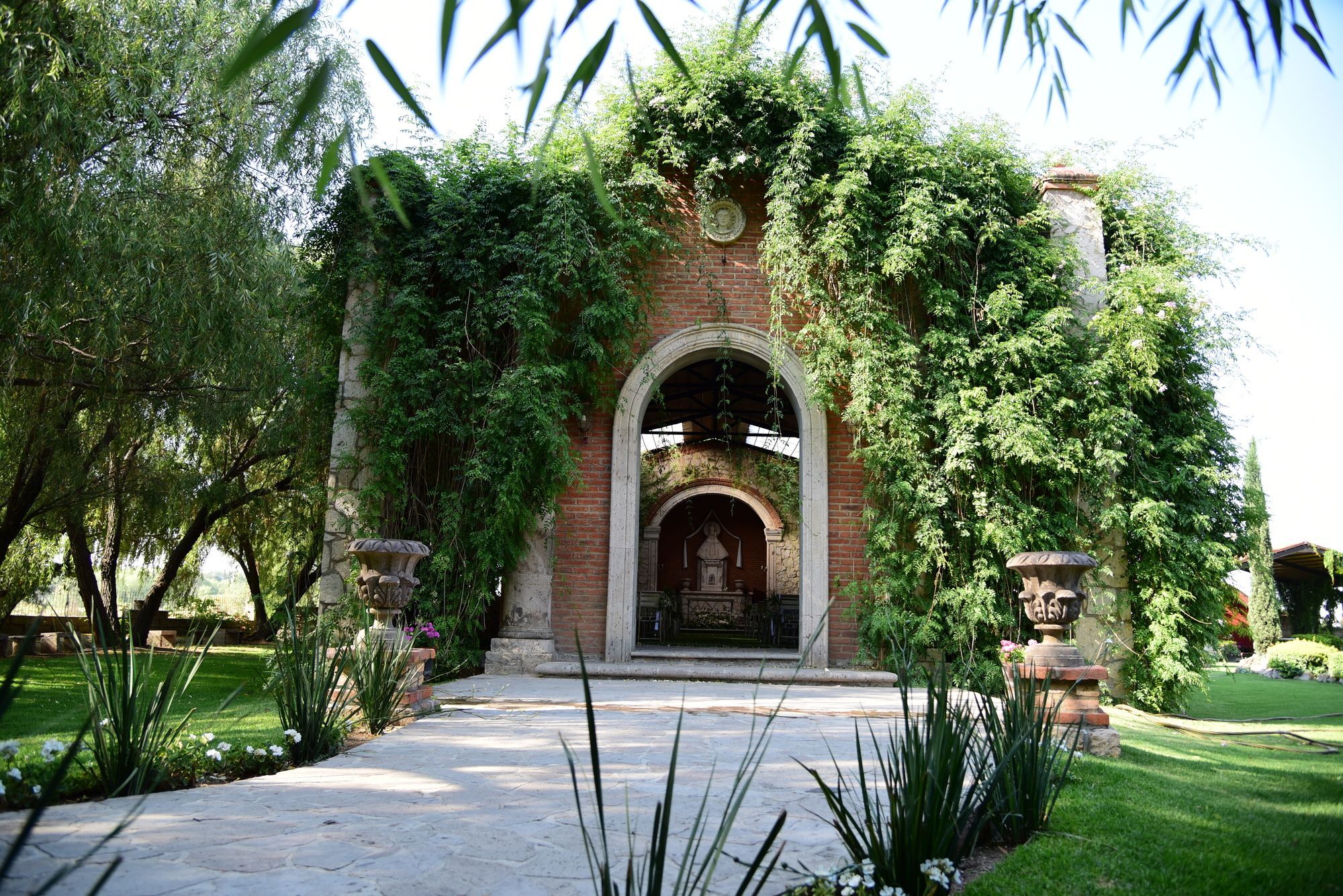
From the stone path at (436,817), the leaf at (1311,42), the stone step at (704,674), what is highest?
the leaf at (1311,42)

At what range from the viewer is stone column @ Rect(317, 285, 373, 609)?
749 centimetres

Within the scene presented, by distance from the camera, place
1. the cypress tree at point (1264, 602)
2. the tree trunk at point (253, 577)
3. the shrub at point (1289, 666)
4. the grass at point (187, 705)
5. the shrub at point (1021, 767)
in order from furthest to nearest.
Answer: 1. the cypress tree at point (1264, 602)
2. the tree trunk at point (253, 577)
3. the shrub at point (1289, 666)
4. the grass at point (187, 705)
5. the shrub at point (1021, 767)

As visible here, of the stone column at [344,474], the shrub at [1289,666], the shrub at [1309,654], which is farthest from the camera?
→ the shrub at [1289,666]

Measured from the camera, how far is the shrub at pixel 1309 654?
480 inches

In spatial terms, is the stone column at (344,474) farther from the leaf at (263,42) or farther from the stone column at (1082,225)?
the leaf at (263,42)

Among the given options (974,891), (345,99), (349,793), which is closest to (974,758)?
(974,891)

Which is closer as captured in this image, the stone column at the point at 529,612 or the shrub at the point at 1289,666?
the stone column at the point at 529,612

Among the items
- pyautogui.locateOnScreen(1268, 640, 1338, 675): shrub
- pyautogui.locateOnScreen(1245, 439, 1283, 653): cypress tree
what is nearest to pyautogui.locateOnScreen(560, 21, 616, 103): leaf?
pyautogui.locateOnScreen(1268, 640, 1338, 675): shrub

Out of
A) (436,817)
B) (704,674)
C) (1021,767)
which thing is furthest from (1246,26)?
(704,674)

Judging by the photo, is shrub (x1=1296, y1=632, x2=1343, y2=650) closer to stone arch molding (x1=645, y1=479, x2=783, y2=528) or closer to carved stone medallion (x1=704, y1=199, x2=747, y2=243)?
stone arch molding (x1=645, y1=479, x2=783, y2=528)

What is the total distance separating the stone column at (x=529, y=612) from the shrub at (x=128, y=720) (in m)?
4.53

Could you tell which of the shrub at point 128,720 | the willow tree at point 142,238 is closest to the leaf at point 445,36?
the shrub at point 128,720

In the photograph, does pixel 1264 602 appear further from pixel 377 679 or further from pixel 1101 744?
pixel 377 679

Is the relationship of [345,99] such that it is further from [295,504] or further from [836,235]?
[295,504]
